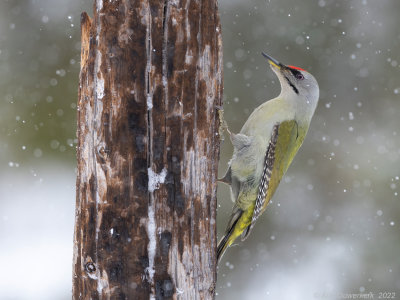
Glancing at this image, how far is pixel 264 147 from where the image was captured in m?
4.79

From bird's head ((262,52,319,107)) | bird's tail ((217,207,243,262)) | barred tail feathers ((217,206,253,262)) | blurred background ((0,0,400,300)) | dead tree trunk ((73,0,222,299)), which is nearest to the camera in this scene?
dead tree trunk ((73,0,222,299))

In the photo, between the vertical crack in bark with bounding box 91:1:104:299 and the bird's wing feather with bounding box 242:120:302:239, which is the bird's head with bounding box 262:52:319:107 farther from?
the vertical crack in bark with bounding box 91:1:104:299

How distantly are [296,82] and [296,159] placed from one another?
12.0ft

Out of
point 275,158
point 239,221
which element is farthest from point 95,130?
point 275,158

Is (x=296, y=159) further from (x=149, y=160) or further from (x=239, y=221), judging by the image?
(x=149, y=160)

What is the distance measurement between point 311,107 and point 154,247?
255 centimetres

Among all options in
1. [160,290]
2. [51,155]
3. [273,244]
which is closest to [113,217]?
[160,290]

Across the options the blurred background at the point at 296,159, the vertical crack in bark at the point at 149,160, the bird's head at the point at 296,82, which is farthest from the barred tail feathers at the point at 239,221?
the blurred background at the point at 296,159

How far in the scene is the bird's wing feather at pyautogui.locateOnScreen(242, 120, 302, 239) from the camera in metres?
4.75

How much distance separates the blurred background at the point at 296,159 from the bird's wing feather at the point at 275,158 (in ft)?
9.39

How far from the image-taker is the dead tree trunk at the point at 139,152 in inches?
118

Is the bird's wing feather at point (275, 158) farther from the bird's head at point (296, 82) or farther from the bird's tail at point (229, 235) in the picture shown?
the bird's head at point (296, 82)

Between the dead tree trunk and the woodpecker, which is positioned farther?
the woodpecker

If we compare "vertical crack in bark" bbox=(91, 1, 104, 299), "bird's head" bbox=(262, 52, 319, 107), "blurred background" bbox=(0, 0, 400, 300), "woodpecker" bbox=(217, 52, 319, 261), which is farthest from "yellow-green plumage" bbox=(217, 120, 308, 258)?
"blurred background" bbox=(0, 0, 400, 300)
